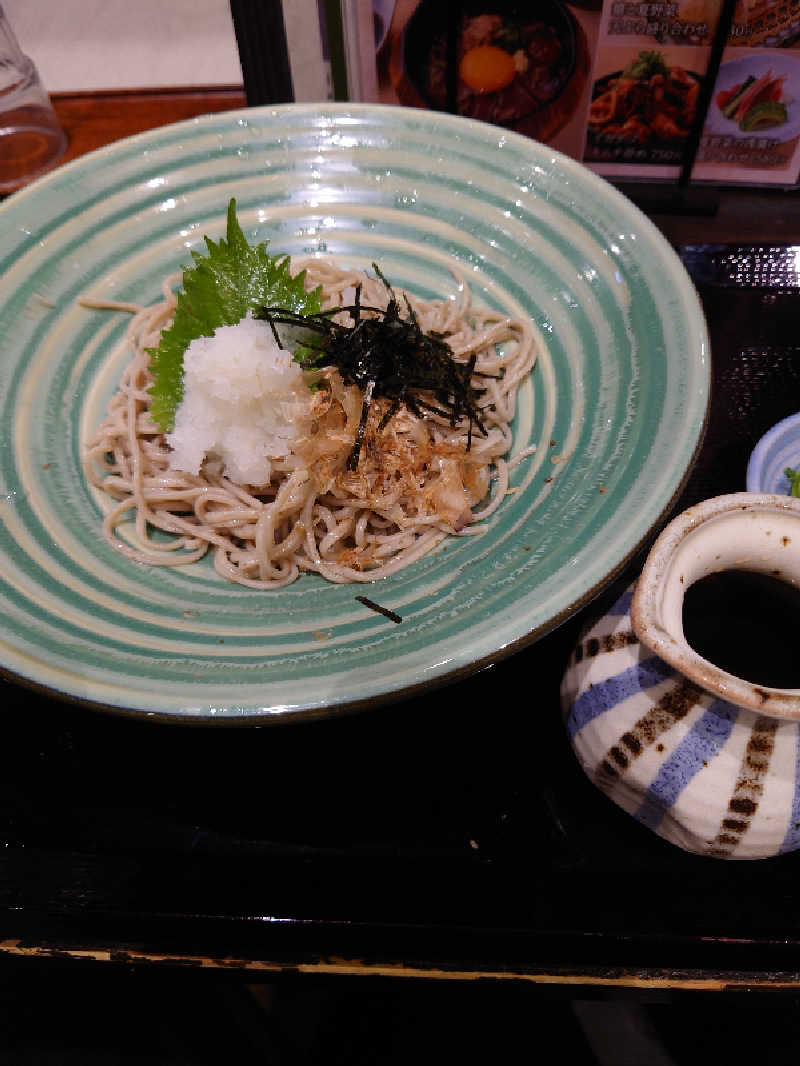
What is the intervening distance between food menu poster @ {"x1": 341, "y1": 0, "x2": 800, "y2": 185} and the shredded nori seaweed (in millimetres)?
1440

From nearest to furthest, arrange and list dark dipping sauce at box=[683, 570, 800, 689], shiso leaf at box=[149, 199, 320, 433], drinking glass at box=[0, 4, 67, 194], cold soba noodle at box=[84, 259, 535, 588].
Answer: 1. dark dipping sauce at box=[683, 570, 800, 689]
2. cold soba noodle at box=[84, 259, 535, 588]
3. shiso leaf at box=[149, 199, 320, 433]
4. drinking glass at box=[0, 4, 67, 194]

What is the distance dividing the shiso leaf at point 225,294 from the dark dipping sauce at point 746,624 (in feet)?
3.85

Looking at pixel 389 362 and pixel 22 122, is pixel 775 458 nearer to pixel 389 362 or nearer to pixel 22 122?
pixel 389 362

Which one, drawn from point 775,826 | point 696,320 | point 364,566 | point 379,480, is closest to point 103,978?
point 364,566

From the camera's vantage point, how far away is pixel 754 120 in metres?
2.68

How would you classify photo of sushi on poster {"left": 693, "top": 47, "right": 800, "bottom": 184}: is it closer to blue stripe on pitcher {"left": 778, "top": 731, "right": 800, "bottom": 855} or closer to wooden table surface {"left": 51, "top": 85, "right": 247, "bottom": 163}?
wooden table surface {"left": 51, "top": 85, "right": 247, "bottom": 163}

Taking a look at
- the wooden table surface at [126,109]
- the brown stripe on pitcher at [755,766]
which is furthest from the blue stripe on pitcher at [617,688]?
the wooden table surface at [126,109]

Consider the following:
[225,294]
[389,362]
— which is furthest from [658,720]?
[225,294]

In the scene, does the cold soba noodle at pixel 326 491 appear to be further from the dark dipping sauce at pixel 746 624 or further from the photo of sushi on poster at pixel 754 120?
the photo of sushi on poster at pixel 754 120

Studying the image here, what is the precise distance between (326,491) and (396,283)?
0.81 meters

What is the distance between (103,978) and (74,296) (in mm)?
1641

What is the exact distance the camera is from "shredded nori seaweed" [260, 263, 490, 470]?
174 centimetres

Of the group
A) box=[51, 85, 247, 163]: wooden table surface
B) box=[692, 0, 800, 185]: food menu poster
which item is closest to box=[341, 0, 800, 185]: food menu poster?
box=[692, 0, 800, 185]: food menu poster

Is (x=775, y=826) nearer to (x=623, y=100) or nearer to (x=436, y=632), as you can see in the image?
(x=436, y=632)
